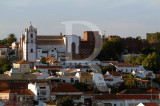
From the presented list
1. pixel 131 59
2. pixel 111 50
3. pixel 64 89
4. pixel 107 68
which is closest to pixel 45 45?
pixel 111 50

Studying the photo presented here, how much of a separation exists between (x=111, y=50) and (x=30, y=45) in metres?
11.1

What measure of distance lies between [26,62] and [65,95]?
1601 cm

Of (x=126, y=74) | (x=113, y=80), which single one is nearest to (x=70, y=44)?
(x=126, y=74)

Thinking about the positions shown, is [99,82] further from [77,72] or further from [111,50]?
[111,50]

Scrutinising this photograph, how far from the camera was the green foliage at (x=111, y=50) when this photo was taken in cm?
6194

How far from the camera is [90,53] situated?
6194cm

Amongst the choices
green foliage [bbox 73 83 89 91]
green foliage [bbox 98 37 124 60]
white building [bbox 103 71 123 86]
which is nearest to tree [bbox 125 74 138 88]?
white building [bbox 103 71 123 86]

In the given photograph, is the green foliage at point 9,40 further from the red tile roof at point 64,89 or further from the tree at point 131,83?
the red tile roof at point 64,89

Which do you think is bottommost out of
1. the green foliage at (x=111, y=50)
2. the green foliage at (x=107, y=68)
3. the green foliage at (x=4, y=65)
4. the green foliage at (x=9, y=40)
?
the green foliage at (x=107, y=68)

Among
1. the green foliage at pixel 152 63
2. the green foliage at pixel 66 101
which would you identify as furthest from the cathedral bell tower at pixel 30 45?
the green foliage at pixel 66 101

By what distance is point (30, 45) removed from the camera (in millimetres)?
59062

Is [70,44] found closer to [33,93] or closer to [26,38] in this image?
[26,38]

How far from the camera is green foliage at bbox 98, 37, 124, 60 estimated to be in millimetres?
61938

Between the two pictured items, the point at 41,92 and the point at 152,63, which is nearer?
the point at 41,92
